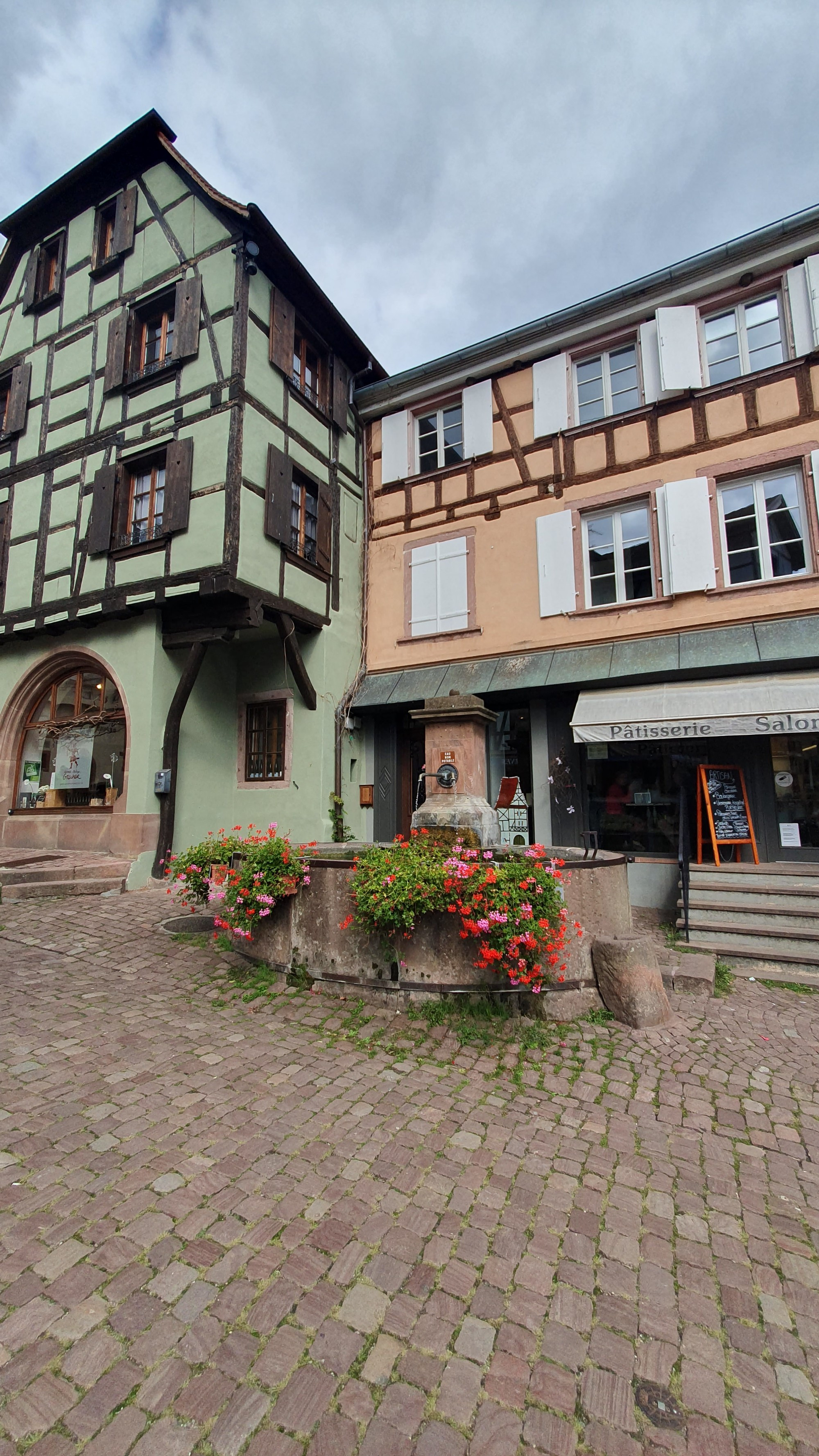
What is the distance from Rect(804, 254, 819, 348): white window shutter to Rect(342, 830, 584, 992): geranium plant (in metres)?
8.83

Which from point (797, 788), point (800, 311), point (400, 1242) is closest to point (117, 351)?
point (800, 311)

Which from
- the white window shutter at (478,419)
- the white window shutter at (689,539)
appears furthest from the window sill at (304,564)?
the white window shutter at (689,539)

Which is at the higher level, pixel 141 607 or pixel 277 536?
pixel 277 536

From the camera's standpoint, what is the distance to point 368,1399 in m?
1.71

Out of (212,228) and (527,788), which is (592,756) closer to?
(527,788)

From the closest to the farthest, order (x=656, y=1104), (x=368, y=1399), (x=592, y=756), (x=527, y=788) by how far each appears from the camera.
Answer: (x=368, y=1399), (x=656, y=1104), (x=592, y=756), (x=527, y=788)

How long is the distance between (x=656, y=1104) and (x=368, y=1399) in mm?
2216

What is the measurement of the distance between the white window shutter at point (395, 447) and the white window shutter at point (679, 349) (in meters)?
4.61

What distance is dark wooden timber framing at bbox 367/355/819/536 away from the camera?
8.79m

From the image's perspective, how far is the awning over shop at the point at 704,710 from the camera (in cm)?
748

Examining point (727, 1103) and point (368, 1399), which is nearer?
point (368, 1399)

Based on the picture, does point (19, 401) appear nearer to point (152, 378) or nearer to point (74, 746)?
point (152, 378)

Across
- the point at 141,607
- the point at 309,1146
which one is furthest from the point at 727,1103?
the point at 141,607

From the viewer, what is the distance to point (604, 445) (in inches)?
395
